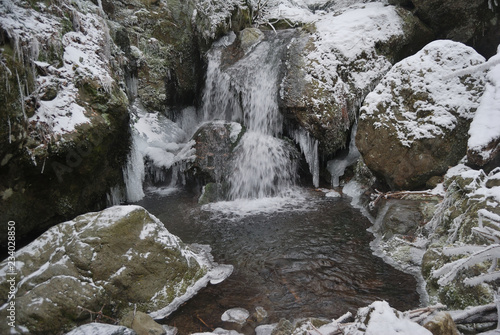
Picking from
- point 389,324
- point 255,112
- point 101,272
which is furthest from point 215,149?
point 389,324

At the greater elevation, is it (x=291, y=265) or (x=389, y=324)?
(x=389, y=324)

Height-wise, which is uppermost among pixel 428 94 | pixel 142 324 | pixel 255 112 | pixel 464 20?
pixel 464 20

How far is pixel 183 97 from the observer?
10.9 metres

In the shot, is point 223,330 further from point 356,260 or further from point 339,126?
point 339,126

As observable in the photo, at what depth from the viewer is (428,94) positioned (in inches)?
220

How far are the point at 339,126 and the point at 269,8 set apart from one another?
7772mm

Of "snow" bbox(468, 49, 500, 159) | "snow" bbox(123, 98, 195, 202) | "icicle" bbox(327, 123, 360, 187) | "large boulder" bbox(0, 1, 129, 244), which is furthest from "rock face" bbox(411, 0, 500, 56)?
"large boulder" bbox(0, 1, 129, 244)

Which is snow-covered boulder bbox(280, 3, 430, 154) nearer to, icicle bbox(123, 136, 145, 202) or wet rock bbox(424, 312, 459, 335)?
icicle bbox(123, 136, 145, 202)

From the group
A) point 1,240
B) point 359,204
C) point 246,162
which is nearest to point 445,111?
point 359,204

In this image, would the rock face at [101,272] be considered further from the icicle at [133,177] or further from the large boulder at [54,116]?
the icicle at [133,177]

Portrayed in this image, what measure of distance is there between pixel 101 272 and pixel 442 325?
3.21 meters

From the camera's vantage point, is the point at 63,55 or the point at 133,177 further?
the point at 133,177

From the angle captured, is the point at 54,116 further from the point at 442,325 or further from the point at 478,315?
the point at 478,315

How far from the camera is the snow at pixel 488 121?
163 inches
